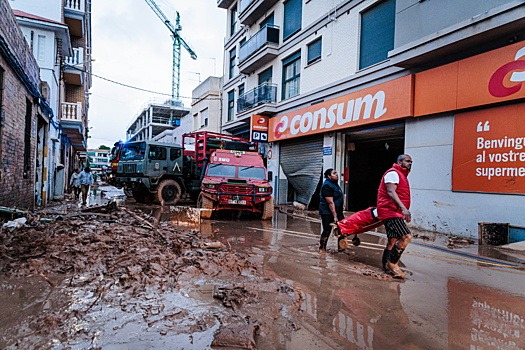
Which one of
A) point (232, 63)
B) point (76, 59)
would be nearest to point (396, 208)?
point (232, 63)

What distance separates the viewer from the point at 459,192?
28.4ft

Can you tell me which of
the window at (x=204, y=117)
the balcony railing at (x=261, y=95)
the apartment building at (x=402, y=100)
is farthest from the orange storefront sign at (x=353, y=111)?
the window at (x=204, y=117)

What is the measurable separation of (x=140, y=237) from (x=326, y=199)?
3.34 meters

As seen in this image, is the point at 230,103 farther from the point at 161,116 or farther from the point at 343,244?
the point at 161,116

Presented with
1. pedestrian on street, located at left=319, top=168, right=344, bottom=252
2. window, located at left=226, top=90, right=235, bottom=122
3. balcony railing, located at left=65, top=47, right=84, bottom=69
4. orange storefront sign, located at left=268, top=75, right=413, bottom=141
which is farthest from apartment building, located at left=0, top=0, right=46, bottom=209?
window, located at left=226, top=90, right=235, bottom=122

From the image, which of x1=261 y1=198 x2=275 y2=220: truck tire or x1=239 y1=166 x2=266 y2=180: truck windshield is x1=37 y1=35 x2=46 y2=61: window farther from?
x1=261 y1=198 x2=275 y2=220: truck tire

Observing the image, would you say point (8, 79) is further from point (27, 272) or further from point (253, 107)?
point (253, 107)

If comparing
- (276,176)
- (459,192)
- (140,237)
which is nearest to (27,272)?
(140,237)

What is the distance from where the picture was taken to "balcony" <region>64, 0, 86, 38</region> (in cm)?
2059

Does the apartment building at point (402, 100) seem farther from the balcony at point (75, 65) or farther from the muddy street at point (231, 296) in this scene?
the balcony at point (75, 65)

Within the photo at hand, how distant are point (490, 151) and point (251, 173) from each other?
660 centimetres

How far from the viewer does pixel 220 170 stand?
11.1 metres

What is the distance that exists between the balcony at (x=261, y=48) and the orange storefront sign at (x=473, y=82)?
10.0 m

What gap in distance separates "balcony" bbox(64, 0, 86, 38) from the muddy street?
19633 mm
